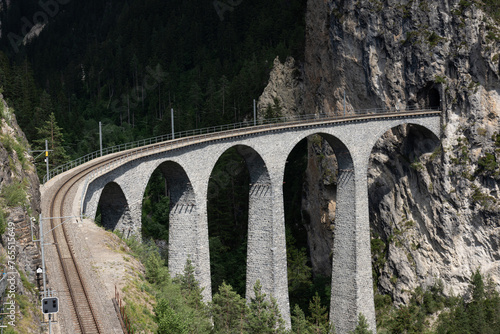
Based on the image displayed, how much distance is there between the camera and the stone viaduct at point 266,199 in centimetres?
3700

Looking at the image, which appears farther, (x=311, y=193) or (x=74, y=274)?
(x=311, y=193)

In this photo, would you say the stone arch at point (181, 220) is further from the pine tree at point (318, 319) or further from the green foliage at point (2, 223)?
the green foliage at point (2, 223)

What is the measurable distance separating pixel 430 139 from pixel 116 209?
115ft

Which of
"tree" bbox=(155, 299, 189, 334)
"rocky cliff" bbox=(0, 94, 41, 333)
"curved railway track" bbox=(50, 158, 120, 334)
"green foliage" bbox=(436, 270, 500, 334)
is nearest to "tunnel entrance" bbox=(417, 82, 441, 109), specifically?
"green foliage" bbox=(436, 270, 500, 334)

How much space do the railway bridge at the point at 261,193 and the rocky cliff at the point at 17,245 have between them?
428 cm

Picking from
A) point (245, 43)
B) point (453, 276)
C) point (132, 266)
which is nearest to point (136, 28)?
point (245, 43)

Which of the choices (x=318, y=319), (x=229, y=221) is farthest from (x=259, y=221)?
(x=229, y=221)

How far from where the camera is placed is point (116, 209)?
3681cm

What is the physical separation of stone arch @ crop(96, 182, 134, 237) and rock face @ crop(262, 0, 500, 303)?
3349 centimetres

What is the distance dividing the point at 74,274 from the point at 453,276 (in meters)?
44.3

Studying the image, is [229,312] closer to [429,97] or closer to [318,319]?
[318,319]

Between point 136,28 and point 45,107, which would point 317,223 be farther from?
point 136,28

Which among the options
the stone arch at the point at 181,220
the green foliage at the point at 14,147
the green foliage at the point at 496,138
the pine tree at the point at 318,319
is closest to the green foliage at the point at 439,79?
the green foliage at the point at 496,138

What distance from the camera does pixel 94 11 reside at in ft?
538
